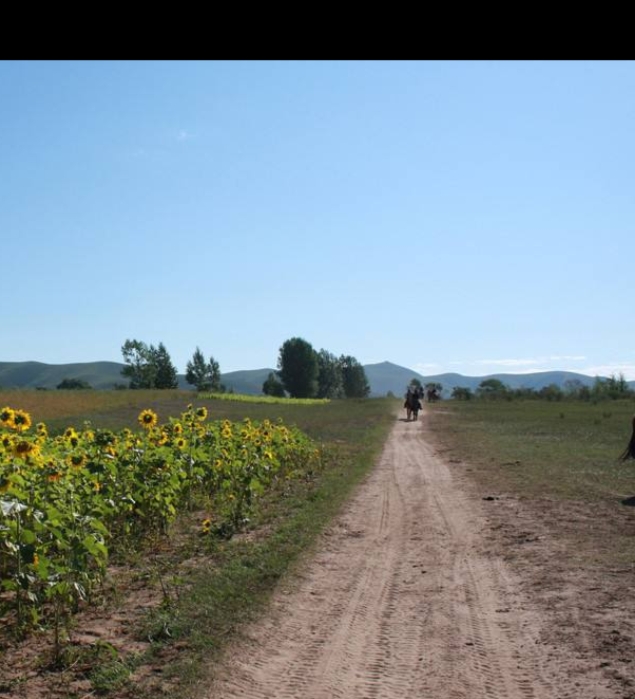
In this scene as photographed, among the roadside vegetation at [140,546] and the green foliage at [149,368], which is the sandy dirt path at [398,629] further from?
the green foliage at [149,368]

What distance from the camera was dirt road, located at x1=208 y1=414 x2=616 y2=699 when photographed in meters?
4.38

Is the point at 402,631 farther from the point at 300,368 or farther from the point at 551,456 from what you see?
the point at 300,368

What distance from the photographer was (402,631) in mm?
5387

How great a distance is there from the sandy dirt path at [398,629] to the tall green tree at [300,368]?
119m

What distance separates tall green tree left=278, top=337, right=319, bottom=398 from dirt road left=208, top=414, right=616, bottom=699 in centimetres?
11876

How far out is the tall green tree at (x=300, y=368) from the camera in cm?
12800

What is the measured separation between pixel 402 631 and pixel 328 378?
140175 mm

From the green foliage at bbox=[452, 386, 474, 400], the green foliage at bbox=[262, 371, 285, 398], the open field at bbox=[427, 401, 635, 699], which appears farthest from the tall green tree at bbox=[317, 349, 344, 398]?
the open field at bbox=[427, 401, 635, 699]

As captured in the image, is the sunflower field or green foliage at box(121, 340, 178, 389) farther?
green foliage at box(121, 340, 178, 389)

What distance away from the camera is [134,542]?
8148 millimetres

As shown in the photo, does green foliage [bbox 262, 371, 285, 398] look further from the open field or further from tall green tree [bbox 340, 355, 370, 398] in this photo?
the open field

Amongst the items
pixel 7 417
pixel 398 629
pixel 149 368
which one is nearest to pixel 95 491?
pixel 7 417

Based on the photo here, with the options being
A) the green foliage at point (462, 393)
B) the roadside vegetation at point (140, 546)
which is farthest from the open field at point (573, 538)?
the green foliage at point (462, 393)
